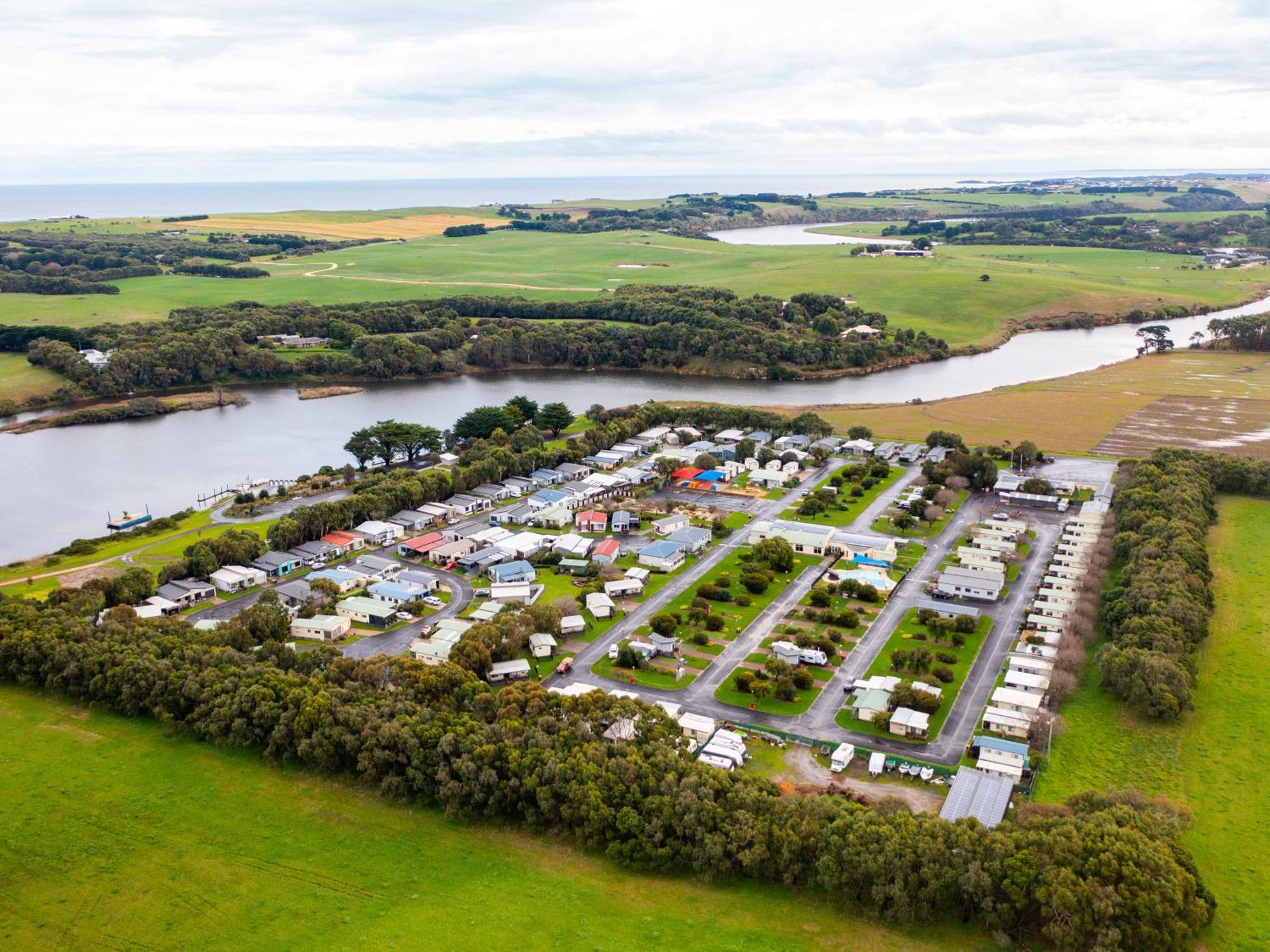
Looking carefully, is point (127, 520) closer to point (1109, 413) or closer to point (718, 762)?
point (718, 762)

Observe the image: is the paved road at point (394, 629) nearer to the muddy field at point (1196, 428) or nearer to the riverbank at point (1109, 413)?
the riverbank at point (1109, 413)

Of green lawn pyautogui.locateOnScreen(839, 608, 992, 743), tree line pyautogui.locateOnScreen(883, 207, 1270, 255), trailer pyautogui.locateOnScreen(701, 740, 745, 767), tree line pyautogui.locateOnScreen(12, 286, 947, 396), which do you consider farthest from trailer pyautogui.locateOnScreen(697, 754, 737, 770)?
tree line pyautogui.locateOnScreen(883, 207, 1270, 255)

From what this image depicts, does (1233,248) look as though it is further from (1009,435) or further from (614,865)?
(614,865)

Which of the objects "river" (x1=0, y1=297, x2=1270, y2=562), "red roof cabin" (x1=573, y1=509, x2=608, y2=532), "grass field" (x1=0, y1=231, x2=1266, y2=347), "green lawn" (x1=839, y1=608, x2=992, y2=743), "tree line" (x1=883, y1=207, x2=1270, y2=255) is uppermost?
"tree line" (x1=883, y1=207, x2=1270, y2=255)

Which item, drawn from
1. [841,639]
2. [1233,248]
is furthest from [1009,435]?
[1233,248]

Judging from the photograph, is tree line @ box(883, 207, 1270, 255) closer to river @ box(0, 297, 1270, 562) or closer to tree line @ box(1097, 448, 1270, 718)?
river @ box(0, 297, 1270, 562)

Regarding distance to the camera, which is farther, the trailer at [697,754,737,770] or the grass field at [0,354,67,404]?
the grass field at [0,354,67,404]
